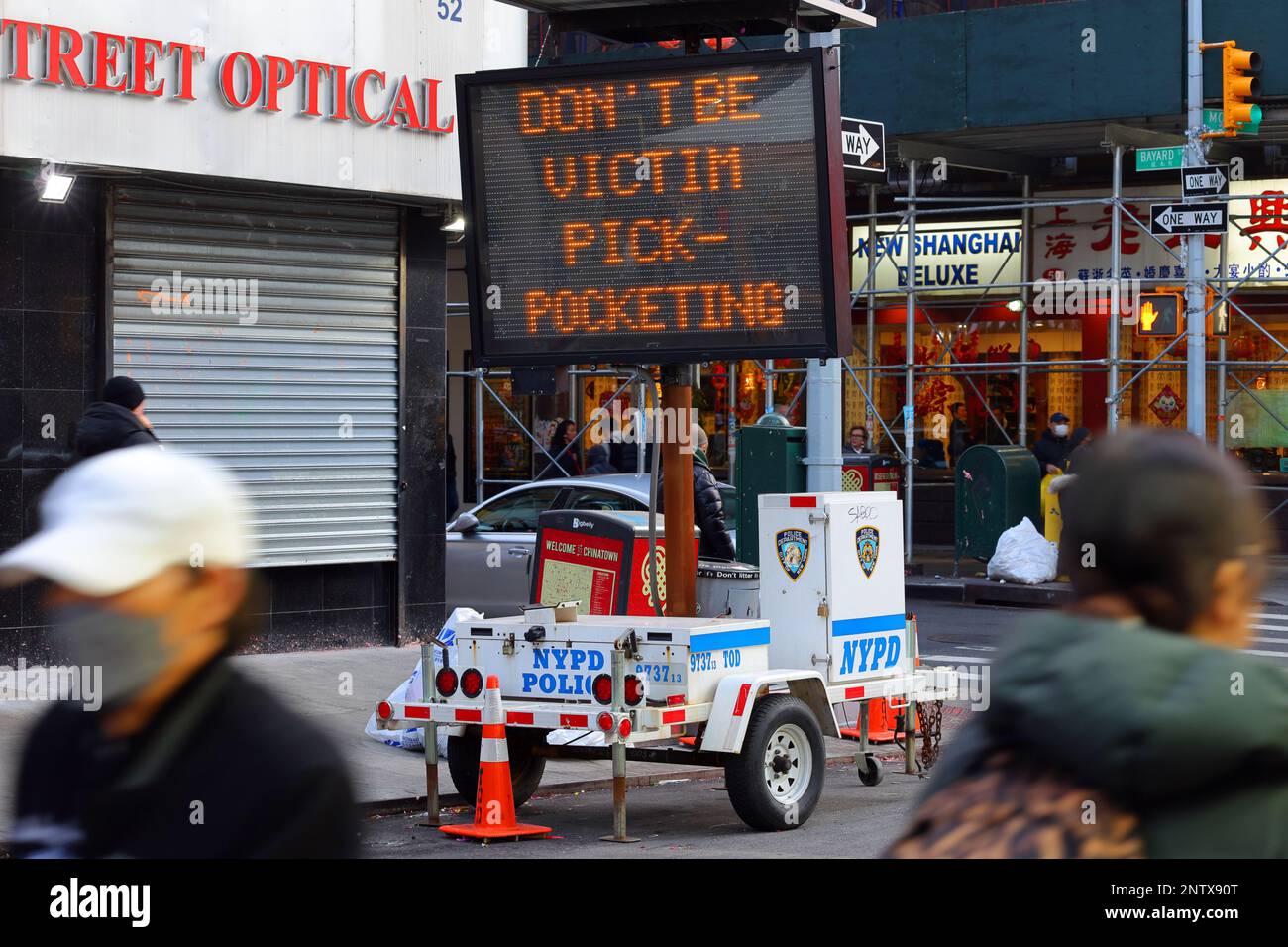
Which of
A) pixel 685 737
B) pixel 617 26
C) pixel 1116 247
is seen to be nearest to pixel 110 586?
pixel 685 737

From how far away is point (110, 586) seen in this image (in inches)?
95.8

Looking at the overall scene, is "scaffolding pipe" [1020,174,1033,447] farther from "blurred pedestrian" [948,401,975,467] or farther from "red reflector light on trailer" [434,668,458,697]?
"red reflector light on trailer" [434,668,458,697]

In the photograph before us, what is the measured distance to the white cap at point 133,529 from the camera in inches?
95.9

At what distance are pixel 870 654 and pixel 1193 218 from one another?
1043 centimetres

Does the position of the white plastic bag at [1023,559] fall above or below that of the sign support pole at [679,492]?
below

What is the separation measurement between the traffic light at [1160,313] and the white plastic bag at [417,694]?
15.6 metres

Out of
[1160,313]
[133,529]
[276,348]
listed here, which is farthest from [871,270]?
[133,529]

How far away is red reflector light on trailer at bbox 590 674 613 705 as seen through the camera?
8.56 metres

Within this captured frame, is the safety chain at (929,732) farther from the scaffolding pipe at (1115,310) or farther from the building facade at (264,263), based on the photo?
the scaffolding pipe at (1115,310)

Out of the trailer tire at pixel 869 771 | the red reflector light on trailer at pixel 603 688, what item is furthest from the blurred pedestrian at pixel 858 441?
the red reflector light on trailer at pixel 603 688

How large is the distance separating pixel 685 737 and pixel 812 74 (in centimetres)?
331

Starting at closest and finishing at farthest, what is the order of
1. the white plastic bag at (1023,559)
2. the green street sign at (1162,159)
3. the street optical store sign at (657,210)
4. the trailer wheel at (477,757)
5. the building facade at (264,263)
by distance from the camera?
the street optical store sign at (657,210)
the trailer wheel at (477,757)
the building facade at (264,263)
the green street sign at (1162,159)
the white plastic bag at (1023,559)

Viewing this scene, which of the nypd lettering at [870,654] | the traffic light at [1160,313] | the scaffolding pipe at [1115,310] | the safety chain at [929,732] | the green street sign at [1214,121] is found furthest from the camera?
the traffic light at [1160,313]

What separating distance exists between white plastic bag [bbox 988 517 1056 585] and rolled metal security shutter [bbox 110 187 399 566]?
27.4 ft
